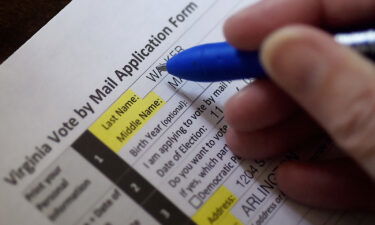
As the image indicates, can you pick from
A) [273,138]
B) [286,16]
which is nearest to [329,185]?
[273,138]

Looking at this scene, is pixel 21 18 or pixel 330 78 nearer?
pixel 330 78

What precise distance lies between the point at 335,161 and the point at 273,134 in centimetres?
7

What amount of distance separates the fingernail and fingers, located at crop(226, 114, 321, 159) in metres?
0.10

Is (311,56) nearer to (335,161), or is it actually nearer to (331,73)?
(331,73)

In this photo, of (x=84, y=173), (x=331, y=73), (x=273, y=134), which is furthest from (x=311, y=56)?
(x=84, y=173)

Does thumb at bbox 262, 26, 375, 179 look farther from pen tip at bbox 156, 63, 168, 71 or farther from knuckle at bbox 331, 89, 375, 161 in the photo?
pen tip at bbox 156, 63, 168, 71

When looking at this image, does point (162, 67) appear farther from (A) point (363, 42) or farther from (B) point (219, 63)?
(A) point (363, 42)

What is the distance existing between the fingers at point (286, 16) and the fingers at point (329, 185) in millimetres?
137

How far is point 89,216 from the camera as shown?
14.7 inches

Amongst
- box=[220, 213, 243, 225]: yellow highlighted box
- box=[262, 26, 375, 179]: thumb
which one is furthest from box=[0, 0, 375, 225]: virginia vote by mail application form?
box=[262, 26, 375, 179]: thumb

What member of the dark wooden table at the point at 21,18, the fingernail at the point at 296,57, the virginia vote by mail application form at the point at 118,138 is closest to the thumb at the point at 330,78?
the fingernail at the point at 296,57

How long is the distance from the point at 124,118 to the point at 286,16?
7.5 inches

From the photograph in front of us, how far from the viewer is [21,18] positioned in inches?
16.9

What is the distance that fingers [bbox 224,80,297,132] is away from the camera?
39 cm
